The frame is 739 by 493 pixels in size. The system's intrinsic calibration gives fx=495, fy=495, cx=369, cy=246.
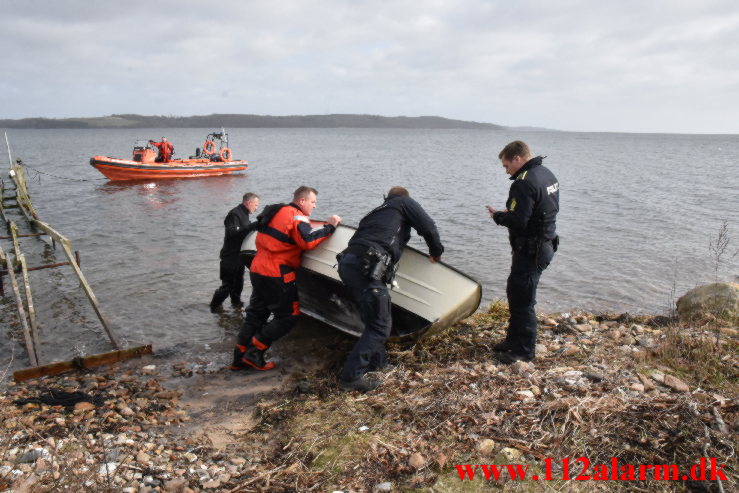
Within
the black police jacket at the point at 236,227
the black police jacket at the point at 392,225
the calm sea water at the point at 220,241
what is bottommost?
the calm sea water at the point at 220,241

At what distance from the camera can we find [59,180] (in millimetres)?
30438

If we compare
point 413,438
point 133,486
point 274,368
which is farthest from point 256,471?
point 274,368

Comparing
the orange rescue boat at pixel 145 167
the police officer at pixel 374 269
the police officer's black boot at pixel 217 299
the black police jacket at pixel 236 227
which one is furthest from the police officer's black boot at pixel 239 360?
the orange rescue boat at pixel 145 167

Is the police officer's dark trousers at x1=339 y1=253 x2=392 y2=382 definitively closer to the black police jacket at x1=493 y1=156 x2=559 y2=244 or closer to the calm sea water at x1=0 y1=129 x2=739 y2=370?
the black police jacket at x1=493 y1=156 x2=559 y2=244

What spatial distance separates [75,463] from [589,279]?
973 cm

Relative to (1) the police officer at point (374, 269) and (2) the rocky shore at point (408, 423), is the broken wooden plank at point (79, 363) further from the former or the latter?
(1) the police officer at point (374, 269)

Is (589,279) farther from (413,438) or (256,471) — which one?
(256,471)

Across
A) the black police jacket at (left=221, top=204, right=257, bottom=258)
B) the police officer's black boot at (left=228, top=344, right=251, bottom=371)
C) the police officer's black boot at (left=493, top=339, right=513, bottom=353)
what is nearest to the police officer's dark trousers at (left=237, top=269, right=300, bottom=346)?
the police officer's black boot at (left=228, top=344, right=251, bottom=371)

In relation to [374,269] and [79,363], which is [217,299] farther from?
[374,269]

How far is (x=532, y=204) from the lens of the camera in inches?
175

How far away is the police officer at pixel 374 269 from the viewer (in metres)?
4.54

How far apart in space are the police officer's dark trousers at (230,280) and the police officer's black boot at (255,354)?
2044 millimetres

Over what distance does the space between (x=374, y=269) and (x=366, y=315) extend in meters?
0.45

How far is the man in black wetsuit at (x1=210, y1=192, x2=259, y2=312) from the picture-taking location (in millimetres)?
7105
